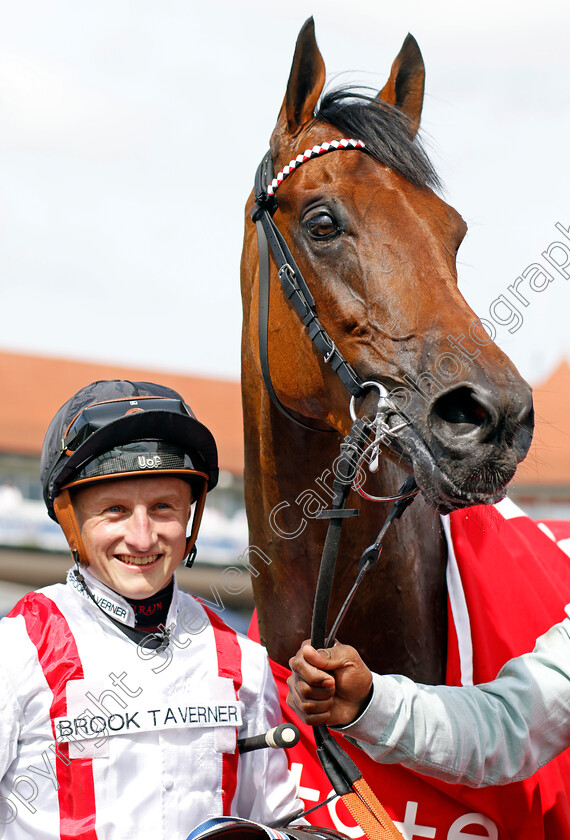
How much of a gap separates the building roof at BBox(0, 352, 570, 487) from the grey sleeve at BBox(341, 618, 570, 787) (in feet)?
A: 38.0

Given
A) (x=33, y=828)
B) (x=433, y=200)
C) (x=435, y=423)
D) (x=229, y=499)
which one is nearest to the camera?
(x=33, y=828)

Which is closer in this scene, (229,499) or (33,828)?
(33,828)

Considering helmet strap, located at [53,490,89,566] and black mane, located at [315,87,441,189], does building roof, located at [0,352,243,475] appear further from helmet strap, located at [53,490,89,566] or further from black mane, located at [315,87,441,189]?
helmet strap, located at [53,490,89,566]

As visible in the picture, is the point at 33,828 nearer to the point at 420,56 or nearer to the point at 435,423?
the point at 435,423

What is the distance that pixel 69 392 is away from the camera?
15.0 m

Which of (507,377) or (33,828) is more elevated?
(507,377)

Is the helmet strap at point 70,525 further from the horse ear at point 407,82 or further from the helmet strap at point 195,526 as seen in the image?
the horse ear at point 407,82

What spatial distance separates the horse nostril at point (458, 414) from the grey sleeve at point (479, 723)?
0.60 m

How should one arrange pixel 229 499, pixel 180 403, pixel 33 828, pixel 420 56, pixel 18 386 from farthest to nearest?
1. pixel 18 386
2. pixel 229 499
3. pixel 420 56
4. pixel 180 403
5. pixel 33 828

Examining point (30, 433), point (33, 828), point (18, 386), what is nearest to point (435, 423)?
point (33, 828)

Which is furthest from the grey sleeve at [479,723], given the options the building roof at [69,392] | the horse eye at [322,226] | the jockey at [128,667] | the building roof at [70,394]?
the building roof at [69,392]

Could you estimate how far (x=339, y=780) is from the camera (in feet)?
6.60

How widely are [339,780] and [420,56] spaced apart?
2169mm

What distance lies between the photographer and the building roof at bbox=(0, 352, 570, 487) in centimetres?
1403
